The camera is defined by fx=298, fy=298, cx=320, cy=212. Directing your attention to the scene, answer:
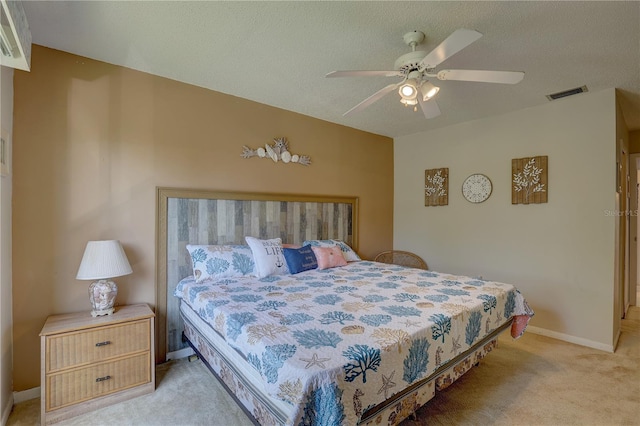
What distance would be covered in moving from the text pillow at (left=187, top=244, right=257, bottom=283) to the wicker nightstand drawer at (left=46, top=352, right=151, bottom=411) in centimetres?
74

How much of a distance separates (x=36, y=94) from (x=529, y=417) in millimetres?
4205

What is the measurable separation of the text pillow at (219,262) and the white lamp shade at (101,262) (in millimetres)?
567

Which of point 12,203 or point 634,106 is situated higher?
point 634,106

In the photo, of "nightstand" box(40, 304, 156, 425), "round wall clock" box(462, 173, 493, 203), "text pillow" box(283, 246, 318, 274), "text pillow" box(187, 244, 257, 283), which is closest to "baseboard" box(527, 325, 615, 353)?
"round wall clock" box(462, 173, 493, 203)

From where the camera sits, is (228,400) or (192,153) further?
(192,153)

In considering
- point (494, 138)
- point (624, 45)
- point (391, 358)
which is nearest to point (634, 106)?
point (494, 138)

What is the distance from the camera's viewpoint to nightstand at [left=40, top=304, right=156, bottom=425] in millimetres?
1933

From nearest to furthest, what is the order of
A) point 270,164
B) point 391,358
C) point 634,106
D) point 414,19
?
point 391,358
point 414,19
point 634,106
point 270,164

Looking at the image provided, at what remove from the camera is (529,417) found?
1.99 metres

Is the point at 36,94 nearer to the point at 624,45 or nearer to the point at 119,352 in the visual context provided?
the point at 119,352

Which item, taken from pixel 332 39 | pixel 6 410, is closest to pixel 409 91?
pixel 332 39

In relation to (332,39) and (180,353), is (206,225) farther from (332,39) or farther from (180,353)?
(332,39)

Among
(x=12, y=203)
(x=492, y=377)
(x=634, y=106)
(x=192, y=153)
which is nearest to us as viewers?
(x=12, y=203)

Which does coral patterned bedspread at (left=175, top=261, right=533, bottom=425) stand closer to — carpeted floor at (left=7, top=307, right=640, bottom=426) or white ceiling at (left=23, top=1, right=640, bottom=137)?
carpeted floor at (left=7, top=307, right=640, bottom=426)
